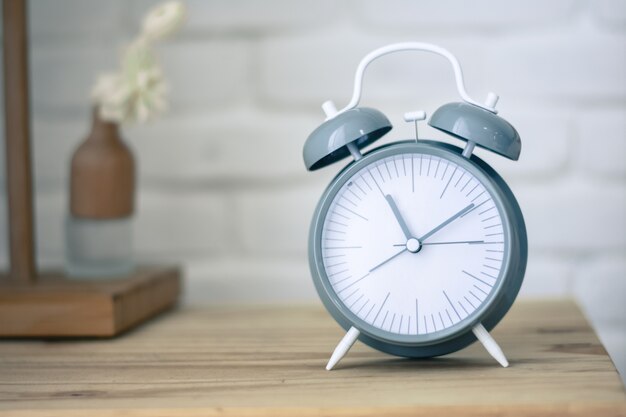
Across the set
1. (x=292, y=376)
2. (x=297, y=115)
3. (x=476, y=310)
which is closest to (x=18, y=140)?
(x=297, y=115)

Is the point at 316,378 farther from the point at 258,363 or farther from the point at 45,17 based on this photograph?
the point at 45,17

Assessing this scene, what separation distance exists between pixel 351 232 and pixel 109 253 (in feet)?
1.52

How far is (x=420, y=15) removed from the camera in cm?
129

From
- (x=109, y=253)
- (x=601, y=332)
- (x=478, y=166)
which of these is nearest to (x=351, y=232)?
(x=478, y=166)

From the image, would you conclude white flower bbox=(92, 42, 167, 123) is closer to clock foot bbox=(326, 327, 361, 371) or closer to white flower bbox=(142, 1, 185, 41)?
white flower bbox=(142, 1, 185, 41)

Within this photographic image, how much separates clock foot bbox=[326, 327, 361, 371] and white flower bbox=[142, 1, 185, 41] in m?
0.51

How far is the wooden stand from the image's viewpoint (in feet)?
3.31

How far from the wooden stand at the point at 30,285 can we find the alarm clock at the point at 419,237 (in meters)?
0.33

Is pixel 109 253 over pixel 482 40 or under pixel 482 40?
under

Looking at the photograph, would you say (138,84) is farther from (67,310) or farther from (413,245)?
(413,245)

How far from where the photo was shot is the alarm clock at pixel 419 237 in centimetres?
81

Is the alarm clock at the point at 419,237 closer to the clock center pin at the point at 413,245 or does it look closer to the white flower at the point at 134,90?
the clock center pin at the point at 413,245

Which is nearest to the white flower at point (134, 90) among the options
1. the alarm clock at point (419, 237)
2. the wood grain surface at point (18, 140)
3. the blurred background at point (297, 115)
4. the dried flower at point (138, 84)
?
the dried flower at point (138, 84)

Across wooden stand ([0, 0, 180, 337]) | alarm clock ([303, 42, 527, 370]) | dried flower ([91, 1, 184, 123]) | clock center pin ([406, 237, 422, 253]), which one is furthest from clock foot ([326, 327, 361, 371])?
dried flower ([91, 1, 184, 123])
